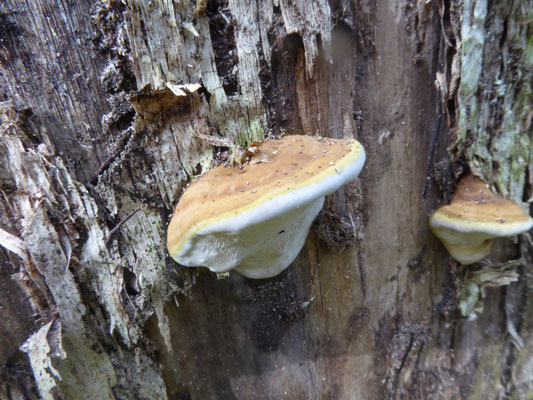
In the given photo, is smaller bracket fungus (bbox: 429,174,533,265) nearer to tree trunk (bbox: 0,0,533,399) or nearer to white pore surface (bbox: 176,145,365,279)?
tree trunk (bbox: 0,0,533,399)

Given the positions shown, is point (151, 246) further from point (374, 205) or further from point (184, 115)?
point (374, 205)

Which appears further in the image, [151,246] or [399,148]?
[399,148]

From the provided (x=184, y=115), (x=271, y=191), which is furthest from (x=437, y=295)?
(x=184, y=115)

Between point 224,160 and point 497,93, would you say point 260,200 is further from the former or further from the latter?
point 497,93

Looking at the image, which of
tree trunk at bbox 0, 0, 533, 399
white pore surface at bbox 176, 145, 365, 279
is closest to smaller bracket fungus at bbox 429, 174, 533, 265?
tree trunk at bbox 0, 0, 533, 399

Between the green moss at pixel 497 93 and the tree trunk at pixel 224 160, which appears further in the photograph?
the green moss at pixel 497 93

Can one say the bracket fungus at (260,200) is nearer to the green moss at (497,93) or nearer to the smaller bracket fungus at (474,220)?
the smaller bracket fungus at (474,220)

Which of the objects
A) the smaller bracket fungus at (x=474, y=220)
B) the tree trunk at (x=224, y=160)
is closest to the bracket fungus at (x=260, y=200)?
the tree trunk at (x=224, y=160)
